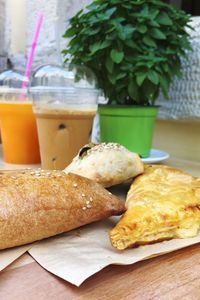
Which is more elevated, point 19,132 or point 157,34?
point 157,34

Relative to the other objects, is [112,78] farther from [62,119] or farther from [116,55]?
[62,119]

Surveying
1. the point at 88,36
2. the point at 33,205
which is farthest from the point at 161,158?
the point at 33,205

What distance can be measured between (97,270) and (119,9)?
65 centimetres

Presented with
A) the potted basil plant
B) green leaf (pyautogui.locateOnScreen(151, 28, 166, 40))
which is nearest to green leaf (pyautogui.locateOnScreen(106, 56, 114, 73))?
the potted basil plant

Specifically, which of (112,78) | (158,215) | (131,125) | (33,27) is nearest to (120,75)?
(112,78)

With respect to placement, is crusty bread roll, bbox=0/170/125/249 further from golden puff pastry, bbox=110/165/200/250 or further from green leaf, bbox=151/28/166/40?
green leaf, bbox=151/28/166/40

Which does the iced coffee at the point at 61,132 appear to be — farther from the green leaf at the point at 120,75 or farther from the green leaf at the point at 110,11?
the green leaf at the point at 110,11

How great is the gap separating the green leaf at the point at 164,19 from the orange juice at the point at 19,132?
1.19 feet

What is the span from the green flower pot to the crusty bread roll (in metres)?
0.41

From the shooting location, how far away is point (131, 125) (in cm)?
85

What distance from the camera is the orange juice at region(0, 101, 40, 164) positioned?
0.84m

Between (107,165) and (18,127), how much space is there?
37cm

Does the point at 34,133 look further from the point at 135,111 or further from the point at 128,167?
the point at 128,167

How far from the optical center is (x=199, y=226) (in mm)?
431
